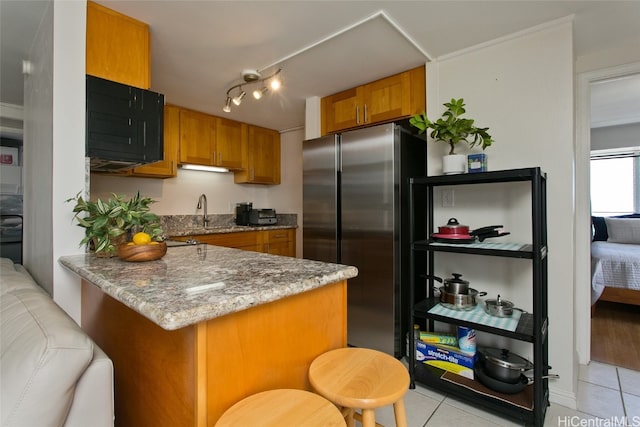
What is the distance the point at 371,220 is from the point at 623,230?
4.27 meters

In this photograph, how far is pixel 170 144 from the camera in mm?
3246

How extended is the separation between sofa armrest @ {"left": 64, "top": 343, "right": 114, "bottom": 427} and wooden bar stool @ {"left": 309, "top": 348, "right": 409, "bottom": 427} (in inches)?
22.2

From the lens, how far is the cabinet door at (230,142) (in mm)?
3672

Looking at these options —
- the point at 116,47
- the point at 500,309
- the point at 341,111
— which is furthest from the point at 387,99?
the point at 116,47

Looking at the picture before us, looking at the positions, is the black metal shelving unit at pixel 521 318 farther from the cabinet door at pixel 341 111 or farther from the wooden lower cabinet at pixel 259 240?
the wooden lower cabinet at pixel 259 240

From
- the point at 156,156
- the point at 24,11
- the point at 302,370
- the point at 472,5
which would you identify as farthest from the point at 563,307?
the point at 24,11

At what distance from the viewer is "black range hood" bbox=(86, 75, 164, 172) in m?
1.52

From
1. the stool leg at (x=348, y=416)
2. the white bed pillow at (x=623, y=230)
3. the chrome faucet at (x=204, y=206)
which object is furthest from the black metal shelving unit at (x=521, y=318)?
the white bed pillow at (x=623, y=230)

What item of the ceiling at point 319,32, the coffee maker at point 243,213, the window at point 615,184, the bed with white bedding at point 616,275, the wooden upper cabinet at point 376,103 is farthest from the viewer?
the window at point 615,184

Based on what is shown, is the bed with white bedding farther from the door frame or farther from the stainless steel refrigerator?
the stainless steel refrigerator

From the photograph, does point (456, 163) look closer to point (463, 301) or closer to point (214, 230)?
point (463, 301)

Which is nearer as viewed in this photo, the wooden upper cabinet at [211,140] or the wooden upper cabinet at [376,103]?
the wooden upper cabinet at [376,103]

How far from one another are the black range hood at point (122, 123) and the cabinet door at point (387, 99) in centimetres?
166

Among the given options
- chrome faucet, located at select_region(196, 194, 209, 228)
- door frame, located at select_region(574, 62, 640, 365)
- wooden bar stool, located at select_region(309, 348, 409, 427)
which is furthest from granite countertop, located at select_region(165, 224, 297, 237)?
door frame, located at select_region(574, 62, 640, 365)
